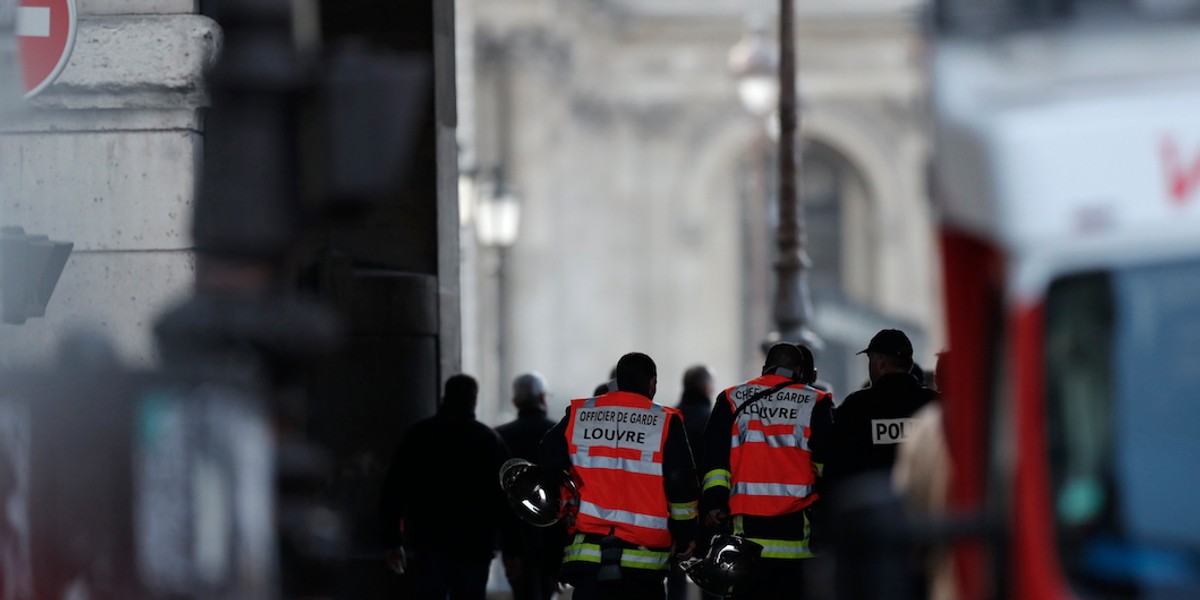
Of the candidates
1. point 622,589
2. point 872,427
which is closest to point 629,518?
point 622,589

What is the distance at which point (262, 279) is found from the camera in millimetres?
4910

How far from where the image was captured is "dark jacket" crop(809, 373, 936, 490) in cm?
848

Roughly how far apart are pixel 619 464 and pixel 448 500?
6.29 feet

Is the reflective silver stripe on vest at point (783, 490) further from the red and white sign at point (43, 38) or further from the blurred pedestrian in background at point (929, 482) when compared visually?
the red and white sign at point (43, 38)

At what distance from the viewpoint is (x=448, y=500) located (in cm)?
1056

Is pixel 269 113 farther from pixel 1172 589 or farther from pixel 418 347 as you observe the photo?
pixel 418 347

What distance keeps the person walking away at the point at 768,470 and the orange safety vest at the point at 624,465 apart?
0.27m

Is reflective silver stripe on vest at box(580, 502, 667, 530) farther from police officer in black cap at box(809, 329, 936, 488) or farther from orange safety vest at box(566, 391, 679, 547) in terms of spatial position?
police officer in black cap at box(809, 329, 936, 488)

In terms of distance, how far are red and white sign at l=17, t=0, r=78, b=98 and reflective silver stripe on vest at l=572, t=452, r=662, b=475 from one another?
273 centimetres

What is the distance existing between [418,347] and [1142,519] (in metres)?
7.74

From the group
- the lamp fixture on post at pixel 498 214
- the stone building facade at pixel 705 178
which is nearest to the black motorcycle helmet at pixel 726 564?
the lamp fixture on post at pixel 498 214

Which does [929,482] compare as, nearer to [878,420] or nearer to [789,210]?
[878,420]

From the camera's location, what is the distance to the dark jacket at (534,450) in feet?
40.4

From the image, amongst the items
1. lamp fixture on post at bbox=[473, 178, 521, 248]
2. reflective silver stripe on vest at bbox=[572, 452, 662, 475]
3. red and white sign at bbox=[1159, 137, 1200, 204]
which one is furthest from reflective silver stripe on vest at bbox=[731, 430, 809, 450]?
lamp fixture on post at bbox=[473, 178, 521, 248]
